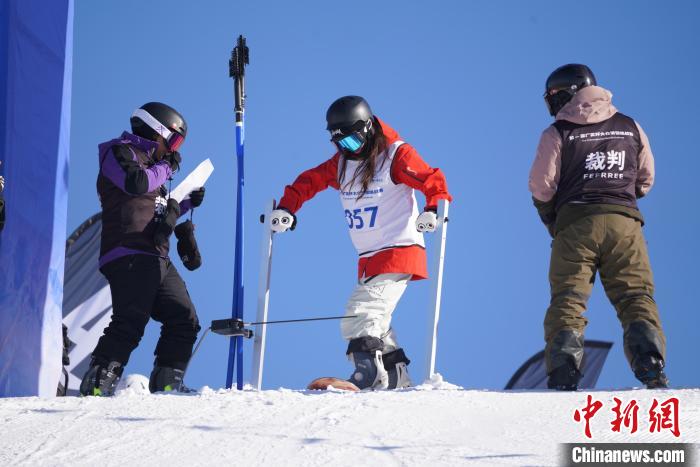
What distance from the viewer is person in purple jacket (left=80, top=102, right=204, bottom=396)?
5289 mm

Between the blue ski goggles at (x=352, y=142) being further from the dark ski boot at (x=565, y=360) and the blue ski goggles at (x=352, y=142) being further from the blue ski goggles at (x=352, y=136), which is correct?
the dark ski boot at (x=565, y=360)

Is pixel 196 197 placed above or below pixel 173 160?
below

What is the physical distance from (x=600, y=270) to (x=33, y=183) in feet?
10.3

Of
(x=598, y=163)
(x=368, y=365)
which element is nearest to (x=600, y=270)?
(x=598, y=163)

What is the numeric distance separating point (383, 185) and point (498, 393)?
1771 mm

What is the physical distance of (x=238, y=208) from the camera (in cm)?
625

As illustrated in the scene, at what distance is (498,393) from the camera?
14.3ft

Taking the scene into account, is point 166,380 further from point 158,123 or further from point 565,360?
point 565,360

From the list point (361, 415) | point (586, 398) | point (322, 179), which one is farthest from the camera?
point (322, 179)

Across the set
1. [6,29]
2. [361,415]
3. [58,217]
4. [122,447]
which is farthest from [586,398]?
[6,29]

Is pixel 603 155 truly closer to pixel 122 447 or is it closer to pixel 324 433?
pixel 324 433

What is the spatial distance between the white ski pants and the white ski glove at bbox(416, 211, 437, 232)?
35cm

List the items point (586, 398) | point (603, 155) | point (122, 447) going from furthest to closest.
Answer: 1. point (603, 155)
2. point (586, 398)
3. point (122, 447)

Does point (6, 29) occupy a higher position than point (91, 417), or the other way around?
point (6, 29)
